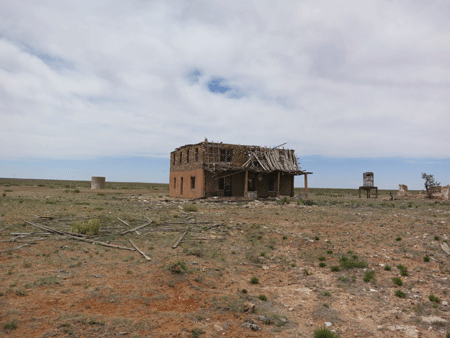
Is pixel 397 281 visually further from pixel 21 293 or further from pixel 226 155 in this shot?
pixel 226 155

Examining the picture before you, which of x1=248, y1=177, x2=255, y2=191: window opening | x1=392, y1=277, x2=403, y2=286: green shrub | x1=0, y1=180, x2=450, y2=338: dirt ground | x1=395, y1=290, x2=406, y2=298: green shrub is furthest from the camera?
x1=248, y1=177, x2=255, y2=191: window opening

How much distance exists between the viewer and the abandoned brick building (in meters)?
29.0

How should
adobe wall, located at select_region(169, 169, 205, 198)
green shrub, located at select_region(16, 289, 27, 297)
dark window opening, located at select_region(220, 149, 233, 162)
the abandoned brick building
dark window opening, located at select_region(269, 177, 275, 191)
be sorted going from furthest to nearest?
1. dark window opening, located at select_region(269, 177, 275, 191)
2. dark window opening, located at select_region(220, 149, 233, 162)
3. the abandoned brick building
4. adobe wall, located at select_region(169, 169, 205, 198)
5. green shrub, located at select_region(16, 289, 27, 297)

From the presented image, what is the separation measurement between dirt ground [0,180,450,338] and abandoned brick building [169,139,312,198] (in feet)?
47.8

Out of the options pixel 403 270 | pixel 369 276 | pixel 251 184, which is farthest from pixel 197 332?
pixel 251 184

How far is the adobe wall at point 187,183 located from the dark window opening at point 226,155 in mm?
2955

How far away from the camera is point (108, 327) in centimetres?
568

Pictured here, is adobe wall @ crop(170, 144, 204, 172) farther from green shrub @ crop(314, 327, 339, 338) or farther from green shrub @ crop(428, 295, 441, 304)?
green shrub @ crop(314, 327, 339, 338)

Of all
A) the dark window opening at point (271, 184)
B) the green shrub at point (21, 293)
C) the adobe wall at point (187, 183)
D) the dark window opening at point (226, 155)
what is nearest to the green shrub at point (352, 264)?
the green shrub at point (21, 293)

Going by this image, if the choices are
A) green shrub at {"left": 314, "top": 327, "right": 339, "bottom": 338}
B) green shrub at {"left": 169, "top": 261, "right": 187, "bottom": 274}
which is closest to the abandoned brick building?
green shrub at {"left": 169, "top": 261, "right": 187, "bottom": 274}

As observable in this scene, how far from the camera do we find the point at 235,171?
30.5 metres

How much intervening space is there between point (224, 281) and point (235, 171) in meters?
22.2

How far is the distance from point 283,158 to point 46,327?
29.6 meters

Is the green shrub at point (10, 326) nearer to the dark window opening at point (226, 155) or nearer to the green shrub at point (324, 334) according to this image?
the green shrub at point (324, 334)
